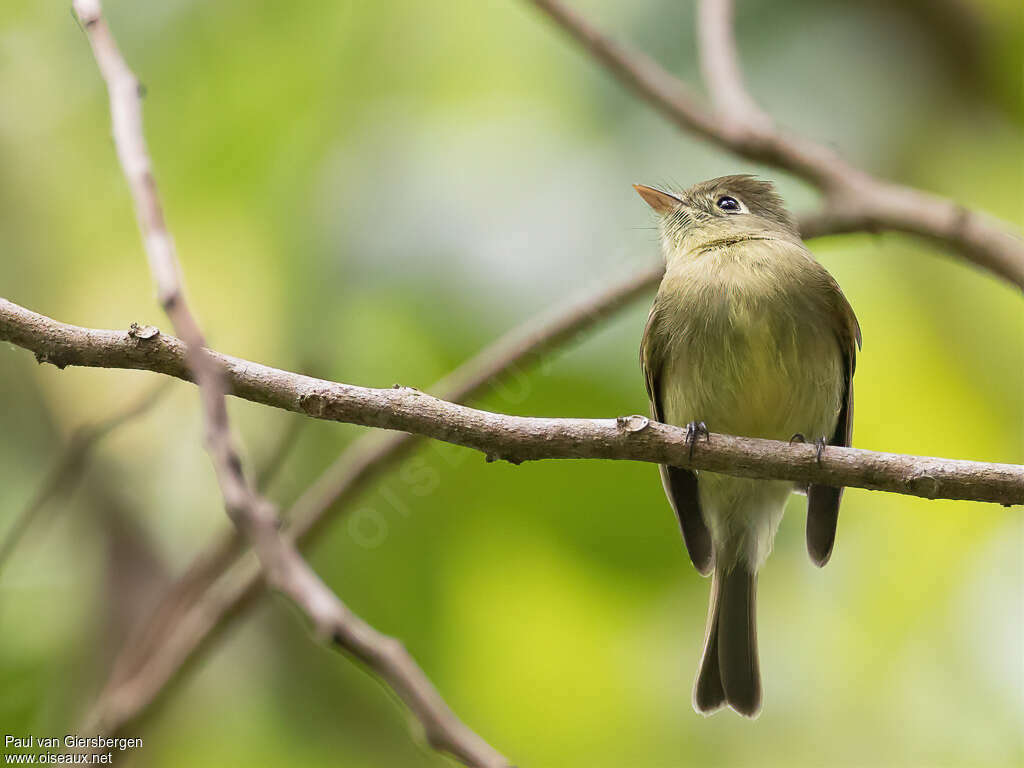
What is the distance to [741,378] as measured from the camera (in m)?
3.80

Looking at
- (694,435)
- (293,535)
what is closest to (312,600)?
(694,435)

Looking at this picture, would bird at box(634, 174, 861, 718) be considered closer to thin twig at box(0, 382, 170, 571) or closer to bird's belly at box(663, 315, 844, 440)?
bird's belly at box(663, 315, 844, 440)

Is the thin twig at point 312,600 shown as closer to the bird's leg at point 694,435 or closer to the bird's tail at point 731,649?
the bird's leg at point 694,435

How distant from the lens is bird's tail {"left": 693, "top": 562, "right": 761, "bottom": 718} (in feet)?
13.8

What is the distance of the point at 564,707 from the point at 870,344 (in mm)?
2037

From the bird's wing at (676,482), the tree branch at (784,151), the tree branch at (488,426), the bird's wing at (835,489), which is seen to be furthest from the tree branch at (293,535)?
the tree branch at (488,426)

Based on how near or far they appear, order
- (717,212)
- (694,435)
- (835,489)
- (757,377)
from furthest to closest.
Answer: (717,212), (835,489), (757,377), (694,435)

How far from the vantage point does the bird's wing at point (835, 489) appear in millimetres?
3957

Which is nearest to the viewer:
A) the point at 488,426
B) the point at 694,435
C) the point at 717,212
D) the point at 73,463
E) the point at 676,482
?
the point at 488,426

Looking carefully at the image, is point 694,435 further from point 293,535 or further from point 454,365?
point 454,365

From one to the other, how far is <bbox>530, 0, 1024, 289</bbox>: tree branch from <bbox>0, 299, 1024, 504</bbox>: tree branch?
4.11 ft

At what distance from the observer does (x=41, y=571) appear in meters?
4.37

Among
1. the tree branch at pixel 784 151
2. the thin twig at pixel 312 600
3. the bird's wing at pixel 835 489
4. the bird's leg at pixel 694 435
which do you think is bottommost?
the thin twig at pixel 312 600

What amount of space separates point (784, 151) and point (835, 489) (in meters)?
1.22
